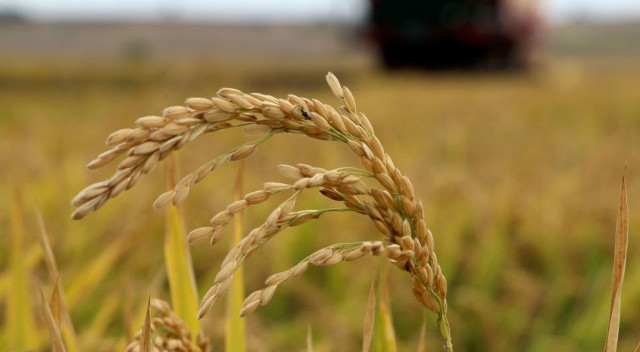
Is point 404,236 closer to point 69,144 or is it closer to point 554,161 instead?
point 554,161

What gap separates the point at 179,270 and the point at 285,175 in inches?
13.6

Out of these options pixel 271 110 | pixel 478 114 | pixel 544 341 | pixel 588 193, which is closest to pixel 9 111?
pixel 478 114

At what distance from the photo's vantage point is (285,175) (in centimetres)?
43

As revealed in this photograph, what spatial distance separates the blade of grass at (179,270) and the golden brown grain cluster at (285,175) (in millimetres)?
296

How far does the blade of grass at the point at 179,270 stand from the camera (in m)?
0.72

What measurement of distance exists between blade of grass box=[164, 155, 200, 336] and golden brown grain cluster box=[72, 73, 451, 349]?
30 centimetres

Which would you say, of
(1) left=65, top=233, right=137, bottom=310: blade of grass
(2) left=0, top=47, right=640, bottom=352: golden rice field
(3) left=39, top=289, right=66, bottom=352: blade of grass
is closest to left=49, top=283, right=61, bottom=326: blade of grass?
(3) left=39, top=289, right=66, bottom=352: blade of grass

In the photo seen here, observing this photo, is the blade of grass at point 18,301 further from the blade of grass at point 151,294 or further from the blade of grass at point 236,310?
the blade of grass at point 236,310

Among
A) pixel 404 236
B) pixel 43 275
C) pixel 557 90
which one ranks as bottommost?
pixel 557 90

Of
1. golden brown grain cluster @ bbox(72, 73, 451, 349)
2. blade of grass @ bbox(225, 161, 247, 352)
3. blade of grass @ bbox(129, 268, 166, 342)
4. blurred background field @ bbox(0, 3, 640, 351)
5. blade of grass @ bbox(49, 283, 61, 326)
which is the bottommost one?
blurred background field @ bbox(0, 3, 640, 351)

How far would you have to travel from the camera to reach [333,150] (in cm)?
333

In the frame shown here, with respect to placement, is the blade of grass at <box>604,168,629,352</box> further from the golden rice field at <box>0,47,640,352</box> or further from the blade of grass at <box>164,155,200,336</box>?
the golden rice field at <box>0,47,640,352</box>

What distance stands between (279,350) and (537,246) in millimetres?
904

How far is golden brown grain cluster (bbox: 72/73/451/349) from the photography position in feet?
1.27
